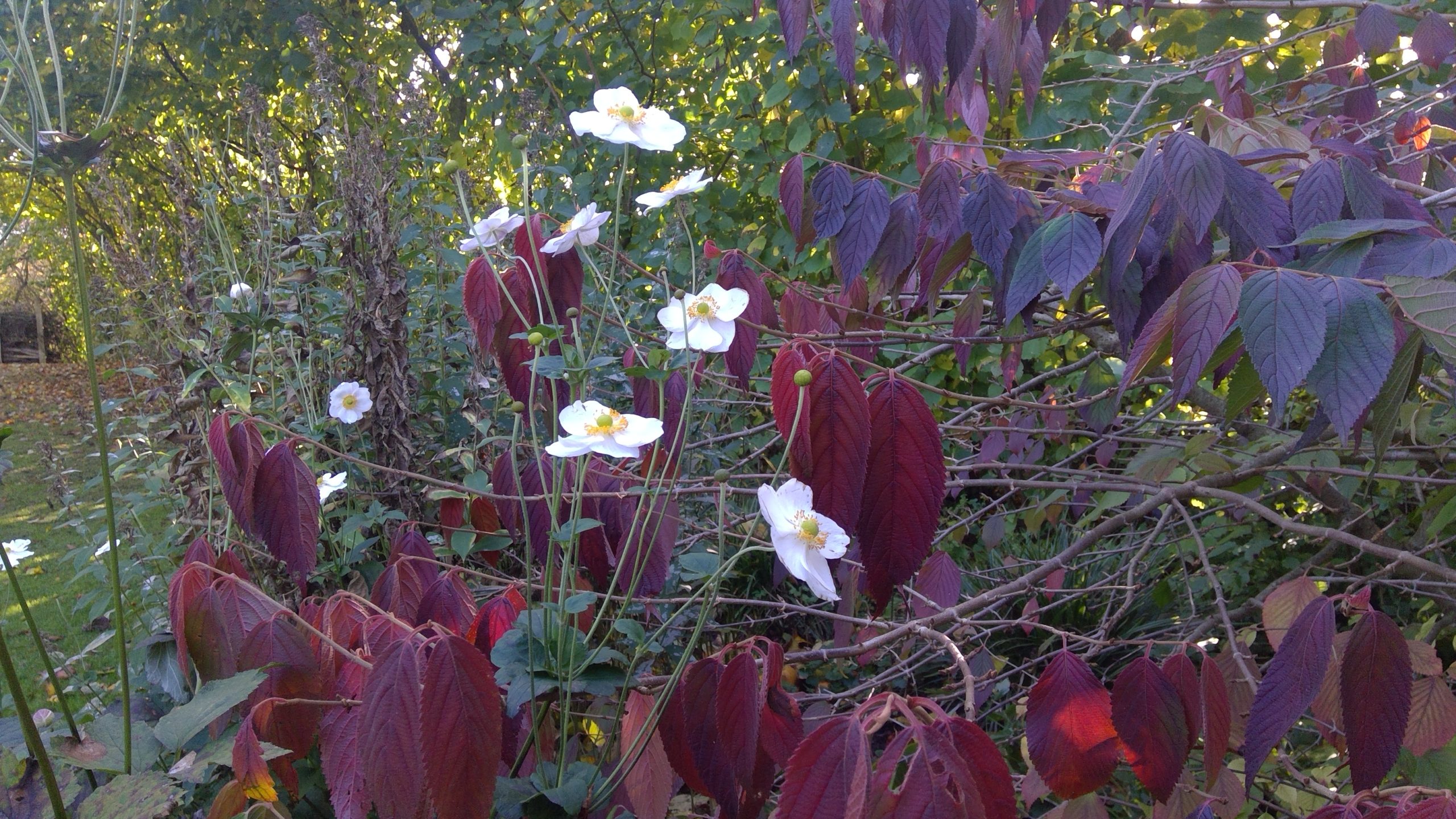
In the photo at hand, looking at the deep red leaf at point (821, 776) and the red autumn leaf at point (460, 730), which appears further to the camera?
the red autumn leaf at point (460, 730)

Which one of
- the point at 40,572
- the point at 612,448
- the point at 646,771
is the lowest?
the point at 40,572

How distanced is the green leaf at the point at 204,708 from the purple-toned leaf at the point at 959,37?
1047 millimetres

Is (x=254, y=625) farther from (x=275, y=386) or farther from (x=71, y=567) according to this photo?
(x=71, y=567)

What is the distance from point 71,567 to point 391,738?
5006 millimetres

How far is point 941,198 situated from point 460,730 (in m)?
0.93

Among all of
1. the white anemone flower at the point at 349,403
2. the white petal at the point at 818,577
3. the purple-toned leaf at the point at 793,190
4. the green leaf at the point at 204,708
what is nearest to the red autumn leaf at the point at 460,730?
the green leaf at the point at 204,708

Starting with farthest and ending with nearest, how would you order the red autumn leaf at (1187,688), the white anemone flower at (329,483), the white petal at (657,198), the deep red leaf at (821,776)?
the white anemone flower at (329,483) < the white petal at (657,198) < the red autumn leaf at (1187,688) < the deep red leaf at (821,776)

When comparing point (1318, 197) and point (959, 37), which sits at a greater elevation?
point (959, 37)

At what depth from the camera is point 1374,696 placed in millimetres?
909

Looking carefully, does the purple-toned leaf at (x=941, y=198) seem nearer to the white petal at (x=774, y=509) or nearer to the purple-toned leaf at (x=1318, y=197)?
the purple-toned leaf at (x=1318, y=197)

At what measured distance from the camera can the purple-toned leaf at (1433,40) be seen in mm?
1767

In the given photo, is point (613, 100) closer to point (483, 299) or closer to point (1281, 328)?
point (483, 299)

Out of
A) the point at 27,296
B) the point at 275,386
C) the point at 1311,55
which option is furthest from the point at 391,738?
the point at 27,296

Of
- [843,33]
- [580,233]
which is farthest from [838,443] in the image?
[843,33]
